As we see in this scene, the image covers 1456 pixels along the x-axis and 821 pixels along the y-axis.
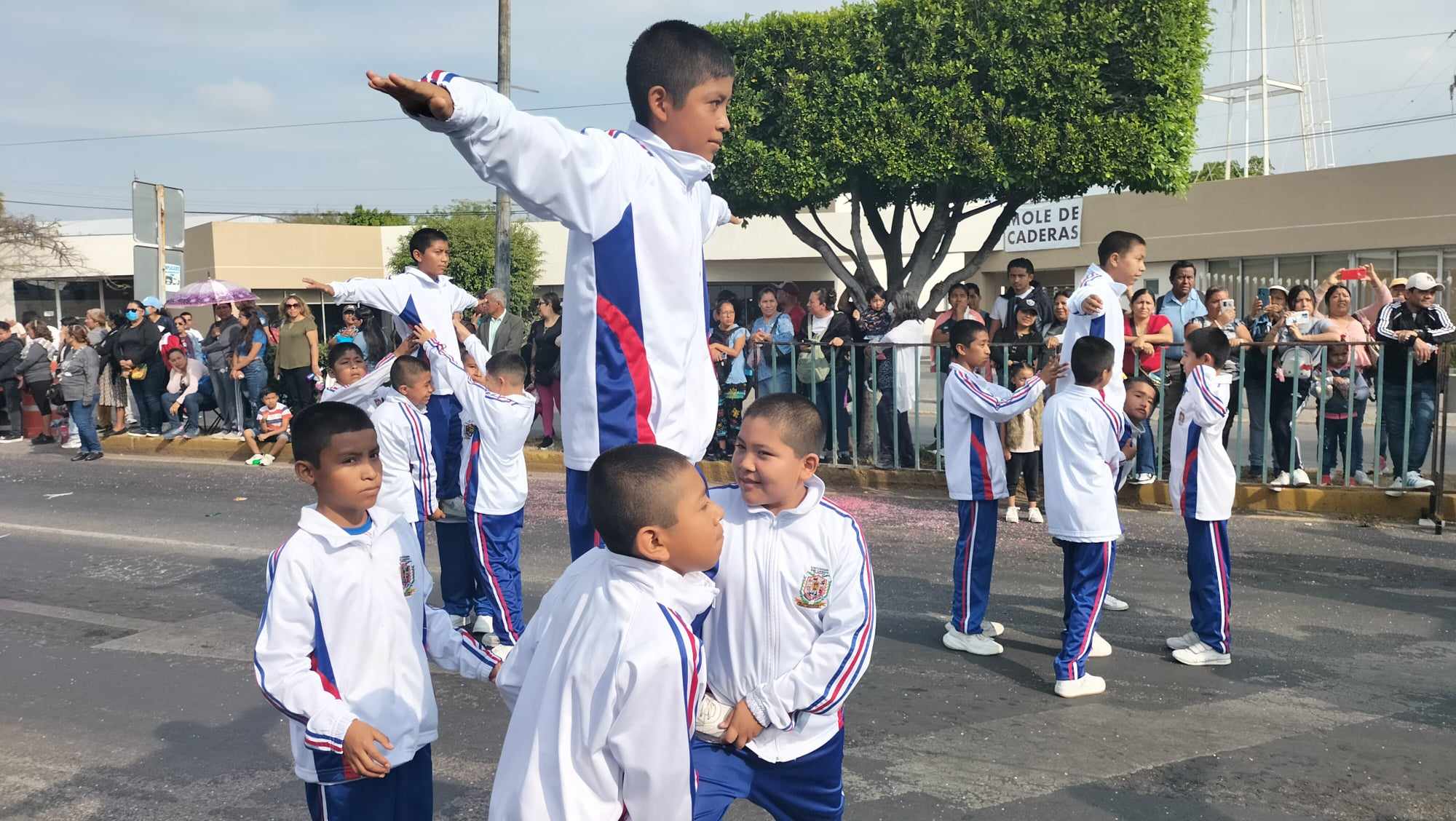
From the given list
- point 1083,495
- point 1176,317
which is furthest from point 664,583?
point 1176,317

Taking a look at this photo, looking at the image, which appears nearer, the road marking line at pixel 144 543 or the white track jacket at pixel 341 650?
the white track jacket at pixel 341 650

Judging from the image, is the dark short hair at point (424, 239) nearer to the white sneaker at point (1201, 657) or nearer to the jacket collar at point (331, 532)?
the jacket collar at point (331, 532)

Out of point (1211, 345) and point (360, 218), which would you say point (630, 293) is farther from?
point (360, 218)

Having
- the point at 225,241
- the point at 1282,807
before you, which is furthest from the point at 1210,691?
the point at 225,241

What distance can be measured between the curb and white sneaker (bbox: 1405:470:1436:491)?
0.07 m

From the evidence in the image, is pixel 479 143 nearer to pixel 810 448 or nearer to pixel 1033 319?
pixel 810 448

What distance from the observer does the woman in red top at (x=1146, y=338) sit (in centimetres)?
1018

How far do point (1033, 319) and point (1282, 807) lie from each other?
730cm

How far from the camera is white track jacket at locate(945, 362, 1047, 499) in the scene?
20.3ft

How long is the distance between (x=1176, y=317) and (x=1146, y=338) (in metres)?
0.88

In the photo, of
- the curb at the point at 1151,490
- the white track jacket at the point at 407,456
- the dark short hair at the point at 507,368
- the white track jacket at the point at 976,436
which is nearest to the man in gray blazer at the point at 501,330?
the curb at the point at 1151,490

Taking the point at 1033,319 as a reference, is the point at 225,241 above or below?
above

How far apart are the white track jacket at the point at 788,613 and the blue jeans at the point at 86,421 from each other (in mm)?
14588

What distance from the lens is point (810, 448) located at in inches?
123
